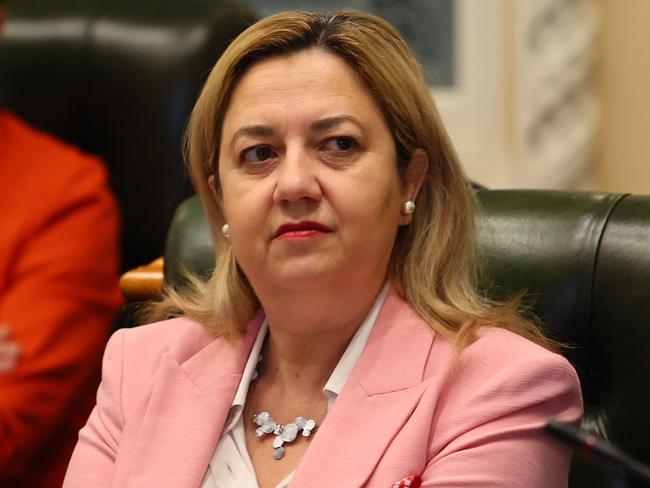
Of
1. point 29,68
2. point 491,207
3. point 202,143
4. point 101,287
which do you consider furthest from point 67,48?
point 491,207

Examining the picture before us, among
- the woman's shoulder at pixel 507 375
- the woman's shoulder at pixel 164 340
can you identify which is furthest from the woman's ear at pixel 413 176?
the woman's shoulder at pixel 164 340

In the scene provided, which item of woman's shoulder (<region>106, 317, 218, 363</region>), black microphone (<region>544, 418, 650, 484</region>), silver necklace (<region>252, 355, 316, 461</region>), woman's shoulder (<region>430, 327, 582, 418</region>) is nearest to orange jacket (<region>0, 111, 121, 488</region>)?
woman's shoulder (<region>106, 317, 218, 363</region>)

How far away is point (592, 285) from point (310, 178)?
0.45 meters

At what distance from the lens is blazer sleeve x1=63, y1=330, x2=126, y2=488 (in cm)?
179

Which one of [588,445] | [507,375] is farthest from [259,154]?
[588,445]

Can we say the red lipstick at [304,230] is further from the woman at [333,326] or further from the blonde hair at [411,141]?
the blonde hair at [411,141]

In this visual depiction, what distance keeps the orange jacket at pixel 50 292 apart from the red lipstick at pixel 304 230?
115 cm

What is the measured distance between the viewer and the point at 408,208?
1783 mm

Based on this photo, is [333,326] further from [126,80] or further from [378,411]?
[126,80]

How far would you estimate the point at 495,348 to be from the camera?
161cm

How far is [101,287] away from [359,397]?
1261mm

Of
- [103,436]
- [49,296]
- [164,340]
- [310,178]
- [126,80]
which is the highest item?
[310,178]

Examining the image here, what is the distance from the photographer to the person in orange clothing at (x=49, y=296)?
2.63 m

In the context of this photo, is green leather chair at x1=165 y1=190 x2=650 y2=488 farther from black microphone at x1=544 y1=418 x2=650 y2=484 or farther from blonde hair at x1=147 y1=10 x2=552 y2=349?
black microphone at x1=544 y1=418 x2=650 y2=484
